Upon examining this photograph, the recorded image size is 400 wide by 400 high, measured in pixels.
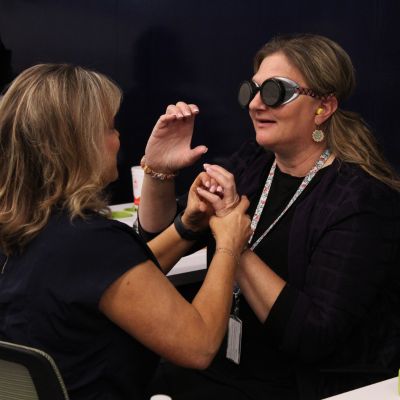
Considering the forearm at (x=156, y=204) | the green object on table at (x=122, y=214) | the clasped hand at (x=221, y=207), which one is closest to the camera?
the clasped hand at (x=221, y=207)

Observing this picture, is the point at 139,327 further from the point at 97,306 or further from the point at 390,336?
the point at 390,336

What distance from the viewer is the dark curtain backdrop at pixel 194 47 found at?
7.01 feet

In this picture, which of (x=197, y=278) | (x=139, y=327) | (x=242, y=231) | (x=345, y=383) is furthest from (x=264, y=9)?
(x=139, y=327)

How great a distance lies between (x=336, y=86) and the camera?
171cm

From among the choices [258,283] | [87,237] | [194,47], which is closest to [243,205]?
[258,283]

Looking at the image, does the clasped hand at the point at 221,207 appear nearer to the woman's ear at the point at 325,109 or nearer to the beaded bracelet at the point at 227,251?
the beaded bracelet at the point at 227,251

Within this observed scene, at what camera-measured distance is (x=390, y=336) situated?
64.4 inches

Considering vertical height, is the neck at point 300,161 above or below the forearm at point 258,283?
above

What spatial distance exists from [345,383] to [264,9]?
1.56 metres

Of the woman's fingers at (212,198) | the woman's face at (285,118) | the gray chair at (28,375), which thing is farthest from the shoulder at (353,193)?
the gray chair at (28,375)

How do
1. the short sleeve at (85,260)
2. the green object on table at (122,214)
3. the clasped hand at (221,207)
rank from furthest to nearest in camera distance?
the green object on table at (122,214) < the clasped hand at (221,207) < the short sleeve at (85,260)

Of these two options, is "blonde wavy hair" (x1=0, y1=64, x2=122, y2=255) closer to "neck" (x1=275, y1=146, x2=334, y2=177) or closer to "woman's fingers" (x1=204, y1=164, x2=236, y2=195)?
"woman's fingers" (x1=204, y1=164, x2=236, y2=195)

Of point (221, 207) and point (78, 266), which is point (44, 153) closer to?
point (78, 266)

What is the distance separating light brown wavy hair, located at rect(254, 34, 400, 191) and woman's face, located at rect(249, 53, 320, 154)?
0.03m
